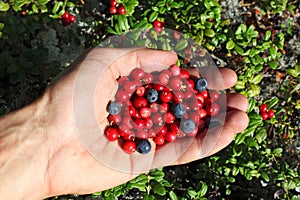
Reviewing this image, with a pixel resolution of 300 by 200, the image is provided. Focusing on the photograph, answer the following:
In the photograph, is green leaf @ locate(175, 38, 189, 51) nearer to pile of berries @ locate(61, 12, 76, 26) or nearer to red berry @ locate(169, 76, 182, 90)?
red berry @ locate(169, 76, 182, 90)

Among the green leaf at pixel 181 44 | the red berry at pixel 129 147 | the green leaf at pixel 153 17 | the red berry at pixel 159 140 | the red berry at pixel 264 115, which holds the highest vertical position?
the green leaf at pixel 153 17

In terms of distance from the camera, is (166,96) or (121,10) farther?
(121,10)

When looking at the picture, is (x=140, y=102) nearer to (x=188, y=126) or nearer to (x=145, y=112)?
(x=145, y=112)

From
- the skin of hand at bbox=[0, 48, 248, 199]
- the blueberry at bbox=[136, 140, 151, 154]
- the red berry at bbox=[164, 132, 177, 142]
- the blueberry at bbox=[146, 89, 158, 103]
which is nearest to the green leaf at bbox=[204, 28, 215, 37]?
the blueberry at bbox=[146, 89, 158, 103]

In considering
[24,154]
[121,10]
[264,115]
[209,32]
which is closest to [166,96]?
[209,32]

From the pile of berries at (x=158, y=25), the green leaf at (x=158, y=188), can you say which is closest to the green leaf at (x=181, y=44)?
the pile of berries at (x=158, y=25)

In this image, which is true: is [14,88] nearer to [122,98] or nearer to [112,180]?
[122,98]

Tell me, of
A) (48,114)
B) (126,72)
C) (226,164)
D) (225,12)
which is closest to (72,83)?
(48,114)

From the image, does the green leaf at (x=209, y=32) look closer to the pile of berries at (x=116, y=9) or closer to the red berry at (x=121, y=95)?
the pile of berries at (x=116, y=9)
